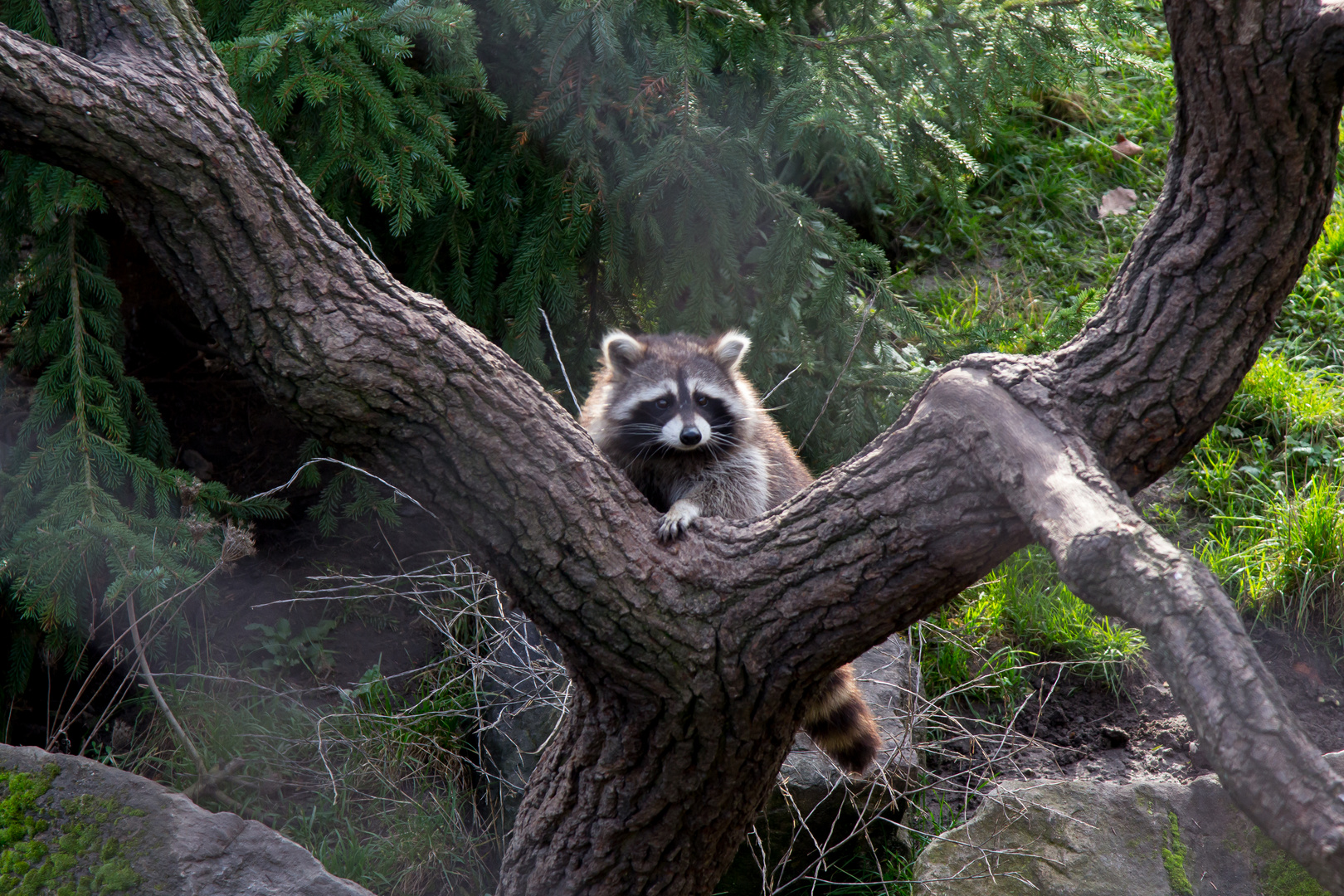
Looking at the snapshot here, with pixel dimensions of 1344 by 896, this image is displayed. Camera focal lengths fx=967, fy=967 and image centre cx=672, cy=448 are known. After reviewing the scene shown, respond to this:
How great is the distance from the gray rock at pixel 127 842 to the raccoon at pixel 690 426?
1.58 m

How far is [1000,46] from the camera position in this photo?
3572mm

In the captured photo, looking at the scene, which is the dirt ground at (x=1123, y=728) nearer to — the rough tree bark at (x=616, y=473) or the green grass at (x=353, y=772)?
the rough tree bark at (x=616, y=473)

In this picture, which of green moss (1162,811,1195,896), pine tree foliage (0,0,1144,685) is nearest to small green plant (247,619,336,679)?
pine tree foliage (0,0,1144,685)

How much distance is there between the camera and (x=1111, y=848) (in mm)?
2926

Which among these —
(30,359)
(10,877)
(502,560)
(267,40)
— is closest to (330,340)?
(502,560)

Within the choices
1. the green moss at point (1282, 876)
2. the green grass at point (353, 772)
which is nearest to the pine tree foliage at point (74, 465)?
the green grass at point (353, 772)

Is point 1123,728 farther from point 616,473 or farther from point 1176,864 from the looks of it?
point 616,473

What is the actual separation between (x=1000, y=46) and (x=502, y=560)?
9.09 feet

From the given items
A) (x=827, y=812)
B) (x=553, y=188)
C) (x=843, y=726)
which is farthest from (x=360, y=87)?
(x=827, y=812)

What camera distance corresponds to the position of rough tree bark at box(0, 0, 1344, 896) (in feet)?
5.63

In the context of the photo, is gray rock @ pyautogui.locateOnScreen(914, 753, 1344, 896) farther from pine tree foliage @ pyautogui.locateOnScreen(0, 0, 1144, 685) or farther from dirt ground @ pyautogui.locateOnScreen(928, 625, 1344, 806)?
pine tree foliage @ pyautogui.locateOnScreen(0, 0, 1144, 685)

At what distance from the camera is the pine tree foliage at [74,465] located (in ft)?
9.70

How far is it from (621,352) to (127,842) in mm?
2096

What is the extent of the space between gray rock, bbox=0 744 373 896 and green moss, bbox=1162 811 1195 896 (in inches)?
91.3
